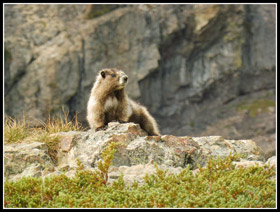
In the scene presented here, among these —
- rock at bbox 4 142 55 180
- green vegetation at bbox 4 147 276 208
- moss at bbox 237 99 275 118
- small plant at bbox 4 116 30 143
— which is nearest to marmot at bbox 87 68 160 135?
small plant at bbox 4 116 30 143

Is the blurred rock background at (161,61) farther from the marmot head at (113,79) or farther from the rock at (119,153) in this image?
the rock at (119,153)

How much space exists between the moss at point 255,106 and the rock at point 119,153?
2300 centimetres

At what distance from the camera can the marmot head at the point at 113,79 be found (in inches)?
385

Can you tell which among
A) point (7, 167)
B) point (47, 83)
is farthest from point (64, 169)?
point (47, 83)

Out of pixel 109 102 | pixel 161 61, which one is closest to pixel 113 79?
pixel 109 102

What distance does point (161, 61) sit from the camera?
33.1m

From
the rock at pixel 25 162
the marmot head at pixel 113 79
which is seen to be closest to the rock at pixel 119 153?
the rock at pixel 25 162

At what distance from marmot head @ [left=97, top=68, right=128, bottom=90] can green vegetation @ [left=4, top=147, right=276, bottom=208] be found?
266 cm

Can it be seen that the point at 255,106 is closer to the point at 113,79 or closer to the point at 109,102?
the point at 113,79

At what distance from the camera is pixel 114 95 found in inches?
391

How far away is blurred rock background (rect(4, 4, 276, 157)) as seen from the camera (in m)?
28.5

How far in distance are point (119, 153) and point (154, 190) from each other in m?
1.69

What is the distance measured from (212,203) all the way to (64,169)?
2.88 m

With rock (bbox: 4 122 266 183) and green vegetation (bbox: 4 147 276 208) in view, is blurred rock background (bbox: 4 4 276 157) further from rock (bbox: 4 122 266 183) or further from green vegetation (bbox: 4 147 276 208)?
green vegetation (bbox: 4 147 276 208)
